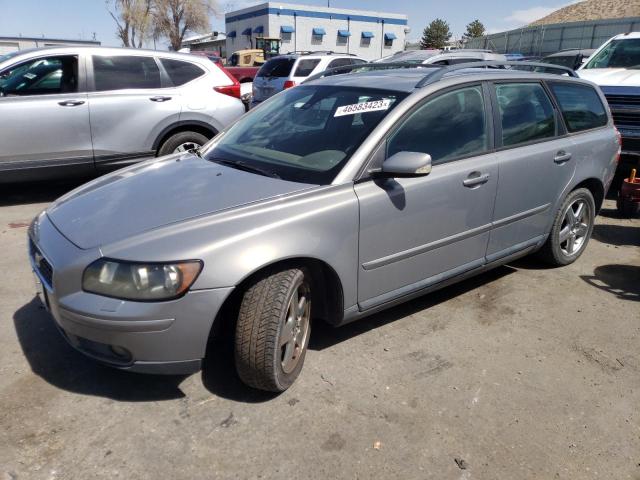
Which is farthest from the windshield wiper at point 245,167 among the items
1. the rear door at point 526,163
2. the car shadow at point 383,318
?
the rear door at point 526,163

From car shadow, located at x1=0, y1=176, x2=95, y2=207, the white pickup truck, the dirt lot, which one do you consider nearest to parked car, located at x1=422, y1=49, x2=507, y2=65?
the white pickup truck

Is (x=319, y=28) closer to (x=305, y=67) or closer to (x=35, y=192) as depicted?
(x=305, y=67)

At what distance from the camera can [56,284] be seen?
253 cm

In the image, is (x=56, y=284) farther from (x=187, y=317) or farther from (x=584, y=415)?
(x=584, y=415)

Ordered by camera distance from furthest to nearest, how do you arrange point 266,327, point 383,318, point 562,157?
1. point 562,157
2. point 383,318
3. point 266,327

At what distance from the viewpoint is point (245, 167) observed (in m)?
3.26

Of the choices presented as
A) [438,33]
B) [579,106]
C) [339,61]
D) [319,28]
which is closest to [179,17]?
[319,28]

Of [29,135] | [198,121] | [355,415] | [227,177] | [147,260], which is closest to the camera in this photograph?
[147,260]

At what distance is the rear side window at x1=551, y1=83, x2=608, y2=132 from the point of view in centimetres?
432

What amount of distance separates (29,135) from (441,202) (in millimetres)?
4768

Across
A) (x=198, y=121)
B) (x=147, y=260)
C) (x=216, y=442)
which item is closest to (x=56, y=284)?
(x=147, y=260)

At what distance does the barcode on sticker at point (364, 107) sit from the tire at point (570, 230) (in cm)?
193

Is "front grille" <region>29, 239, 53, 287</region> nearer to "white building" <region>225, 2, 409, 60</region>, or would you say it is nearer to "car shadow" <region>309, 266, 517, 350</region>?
"car shadow" <region>309, 266, 517, 350</region>

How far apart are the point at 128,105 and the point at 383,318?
432 centimetres
